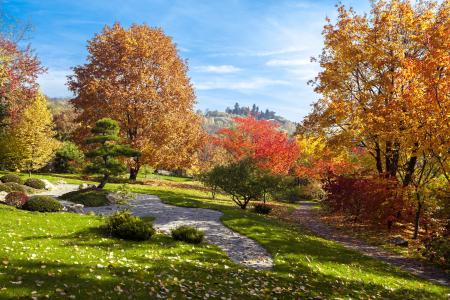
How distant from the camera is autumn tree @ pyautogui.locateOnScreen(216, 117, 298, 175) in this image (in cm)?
5220

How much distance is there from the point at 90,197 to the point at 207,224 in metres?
10.6

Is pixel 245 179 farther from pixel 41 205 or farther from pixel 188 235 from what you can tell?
pixel 41 205

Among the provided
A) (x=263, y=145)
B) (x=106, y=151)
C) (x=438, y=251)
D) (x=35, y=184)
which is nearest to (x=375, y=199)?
(x=438, y=251)

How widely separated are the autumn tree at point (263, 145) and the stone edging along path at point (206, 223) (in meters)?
21.2

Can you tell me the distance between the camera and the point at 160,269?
12523mm

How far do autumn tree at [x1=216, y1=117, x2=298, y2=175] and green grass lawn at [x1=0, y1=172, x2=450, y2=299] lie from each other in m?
30.6

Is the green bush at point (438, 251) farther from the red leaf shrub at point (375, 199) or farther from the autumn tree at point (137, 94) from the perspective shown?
the autumn tree at point (137, 94)

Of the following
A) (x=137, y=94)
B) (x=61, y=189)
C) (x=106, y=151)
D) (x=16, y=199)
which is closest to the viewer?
(x=16, y=199)

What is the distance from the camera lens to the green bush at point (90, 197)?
27.5 m

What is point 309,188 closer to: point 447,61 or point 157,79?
point 157,79

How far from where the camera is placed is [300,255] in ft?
59.6

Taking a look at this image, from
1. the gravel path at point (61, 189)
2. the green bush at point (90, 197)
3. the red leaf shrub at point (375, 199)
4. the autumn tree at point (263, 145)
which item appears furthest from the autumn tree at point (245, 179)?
the gravel path at point (61, 189)

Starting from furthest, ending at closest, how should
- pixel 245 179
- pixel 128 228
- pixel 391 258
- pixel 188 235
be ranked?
pixel 245 179 → pixel 391 258 → pixel 188 235 → pixel 128 228

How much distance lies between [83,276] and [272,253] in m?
10.1
